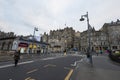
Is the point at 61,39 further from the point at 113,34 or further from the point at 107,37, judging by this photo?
the point at 113,34

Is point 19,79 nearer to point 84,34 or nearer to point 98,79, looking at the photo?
point 98,79

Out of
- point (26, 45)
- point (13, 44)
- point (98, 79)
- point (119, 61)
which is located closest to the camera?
point (98, 79)

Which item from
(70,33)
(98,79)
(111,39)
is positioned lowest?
(98,79)

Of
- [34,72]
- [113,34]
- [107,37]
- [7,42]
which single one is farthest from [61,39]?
[34,72]

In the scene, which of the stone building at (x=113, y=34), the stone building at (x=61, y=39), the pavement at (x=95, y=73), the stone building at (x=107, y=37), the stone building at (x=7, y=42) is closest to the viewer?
the pavement at (x=95, y=73)

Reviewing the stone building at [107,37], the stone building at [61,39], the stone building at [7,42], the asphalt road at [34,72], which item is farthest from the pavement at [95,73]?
the stone building at [61,39]

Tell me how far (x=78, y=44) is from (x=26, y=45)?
5752 cm

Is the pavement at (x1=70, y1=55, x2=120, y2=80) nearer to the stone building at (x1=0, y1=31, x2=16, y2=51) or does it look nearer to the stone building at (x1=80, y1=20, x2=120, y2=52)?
the stone building at (x1=0, y1=31, x2=16, y2=51)

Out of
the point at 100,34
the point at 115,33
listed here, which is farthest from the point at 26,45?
the point at 115,33

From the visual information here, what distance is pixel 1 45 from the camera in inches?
2013

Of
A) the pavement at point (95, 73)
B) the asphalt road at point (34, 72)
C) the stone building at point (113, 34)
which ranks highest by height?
the stone building at point (113, 34)

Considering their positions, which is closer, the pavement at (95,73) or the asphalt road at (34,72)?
the asphalt road at (34,72)

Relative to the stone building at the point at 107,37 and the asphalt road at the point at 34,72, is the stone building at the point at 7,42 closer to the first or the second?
the asphalt road at the point at 34,72

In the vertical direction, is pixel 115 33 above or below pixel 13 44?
above
